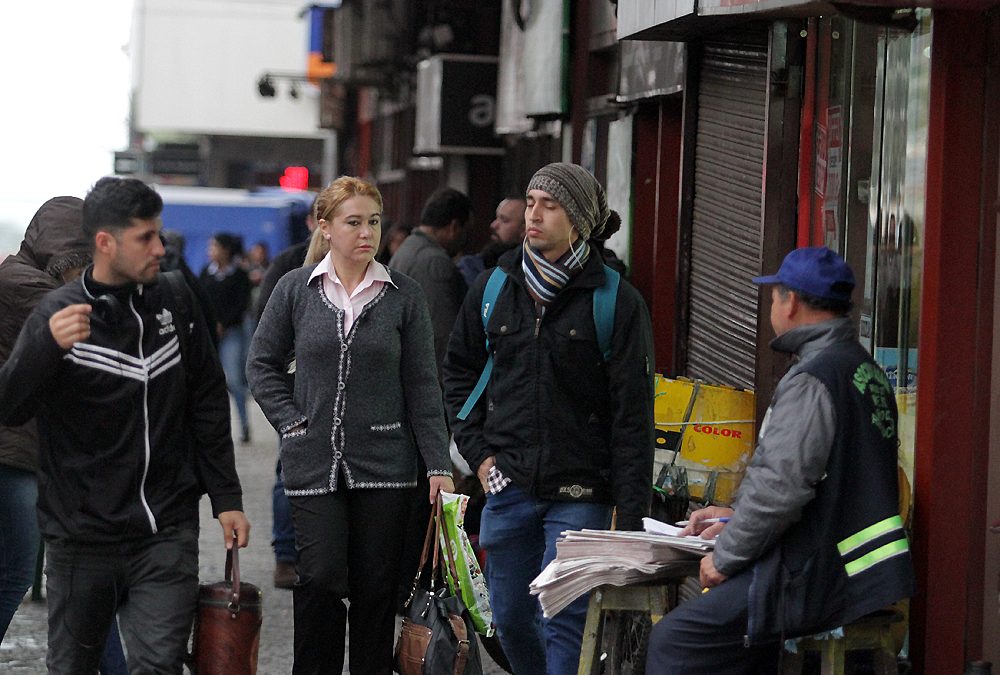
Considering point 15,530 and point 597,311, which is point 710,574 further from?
point 15,530

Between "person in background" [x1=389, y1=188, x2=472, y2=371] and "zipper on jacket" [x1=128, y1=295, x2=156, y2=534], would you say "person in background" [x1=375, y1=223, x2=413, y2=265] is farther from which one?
"zipper on jacket" [x1=128, y1=295, x2=156, y2=534]

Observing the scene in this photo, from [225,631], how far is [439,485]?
3.36 feet

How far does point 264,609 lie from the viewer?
28.6 feet

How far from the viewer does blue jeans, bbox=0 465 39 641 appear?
6.15 m

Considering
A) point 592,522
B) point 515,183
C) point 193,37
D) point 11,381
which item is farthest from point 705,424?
point 193,37

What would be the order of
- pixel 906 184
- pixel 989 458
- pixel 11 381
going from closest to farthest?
pixel 11 381 → pixel 989 458 → pixel 906 184

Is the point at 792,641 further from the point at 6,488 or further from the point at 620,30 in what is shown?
the point at 620,30

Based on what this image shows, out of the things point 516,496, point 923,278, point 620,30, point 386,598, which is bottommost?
point 386,598

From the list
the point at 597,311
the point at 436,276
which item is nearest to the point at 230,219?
the point at 436,276

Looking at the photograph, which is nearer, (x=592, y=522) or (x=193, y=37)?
(x=592, y=522)

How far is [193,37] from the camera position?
162 feet

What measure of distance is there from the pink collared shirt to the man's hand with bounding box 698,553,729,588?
1.52 metres

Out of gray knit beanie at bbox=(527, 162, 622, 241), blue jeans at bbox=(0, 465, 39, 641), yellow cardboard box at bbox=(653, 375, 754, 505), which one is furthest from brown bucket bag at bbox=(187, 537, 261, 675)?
yellow cardboard box at bbox=(653, 375, 754, 505)

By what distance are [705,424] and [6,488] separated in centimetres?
280
